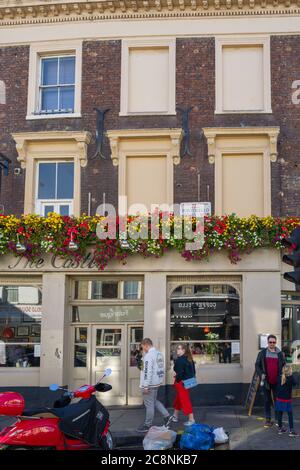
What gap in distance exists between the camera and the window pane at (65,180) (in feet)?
51.0

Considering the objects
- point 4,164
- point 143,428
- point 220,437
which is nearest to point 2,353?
point 4,164

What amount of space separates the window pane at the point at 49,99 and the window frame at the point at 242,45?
14.6 ft

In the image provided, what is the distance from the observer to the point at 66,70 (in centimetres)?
1623

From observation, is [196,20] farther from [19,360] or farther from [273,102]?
[19,360]

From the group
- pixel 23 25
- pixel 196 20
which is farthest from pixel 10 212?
pixel 196 20

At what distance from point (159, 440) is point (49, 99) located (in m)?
10.3

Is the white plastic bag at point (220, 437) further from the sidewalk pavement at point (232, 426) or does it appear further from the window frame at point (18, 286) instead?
Result: the window frame at point (18, 286)

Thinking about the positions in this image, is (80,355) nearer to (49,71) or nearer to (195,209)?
(195,209)

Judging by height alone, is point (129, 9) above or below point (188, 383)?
above

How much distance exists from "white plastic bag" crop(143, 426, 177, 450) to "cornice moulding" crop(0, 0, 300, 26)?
36.9ft

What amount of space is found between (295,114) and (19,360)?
965 cm

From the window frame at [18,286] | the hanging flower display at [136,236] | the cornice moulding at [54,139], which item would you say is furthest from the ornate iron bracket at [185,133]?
the window frame at [18,286]

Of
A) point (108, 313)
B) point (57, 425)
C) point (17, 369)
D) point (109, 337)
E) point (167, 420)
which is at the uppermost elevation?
point (108, 313)

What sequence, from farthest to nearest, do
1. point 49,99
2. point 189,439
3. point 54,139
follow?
point 49,99 < point 54,139 < point 189,439
